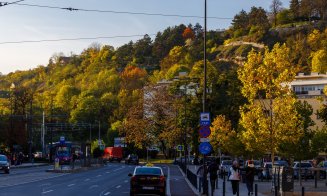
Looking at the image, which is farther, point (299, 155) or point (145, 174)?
point (299, 155)

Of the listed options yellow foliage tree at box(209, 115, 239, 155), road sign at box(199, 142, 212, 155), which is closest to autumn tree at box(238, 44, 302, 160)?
road sign at box(199, 142, 212, 155)

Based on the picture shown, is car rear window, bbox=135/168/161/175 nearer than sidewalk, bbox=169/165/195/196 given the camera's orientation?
Yes

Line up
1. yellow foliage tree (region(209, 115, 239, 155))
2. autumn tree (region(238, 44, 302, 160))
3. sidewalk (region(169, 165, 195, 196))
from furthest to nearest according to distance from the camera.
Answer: yellow foliage tree (region(209, 115, 239, 155)) < autumn tree (region(238, 44, 302, 160)) < sidewalk (region(169, 165, 195, 196))

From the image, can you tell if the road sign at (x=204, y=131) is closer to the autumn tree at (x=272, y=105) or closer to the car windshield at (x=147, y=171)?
the car windshield at (x=147, y=171)

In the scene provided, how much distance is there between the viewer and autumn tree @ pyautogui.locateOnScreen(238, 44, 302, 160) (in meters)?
43.5

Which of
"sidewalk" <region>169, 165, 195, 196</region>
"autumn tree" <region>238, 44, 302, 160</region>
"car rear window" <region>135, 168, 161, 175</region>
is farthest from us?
"autumn tree" <region>238, 44, 302, 160</region>

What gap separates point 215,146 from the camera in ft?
251

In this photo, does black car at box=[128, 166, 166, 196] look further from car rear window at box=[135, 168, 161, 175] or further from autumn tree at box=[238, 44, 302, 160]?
autumn tree at box=[238, 44, 302, 160]

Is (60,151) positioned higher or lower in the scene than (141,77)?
lower

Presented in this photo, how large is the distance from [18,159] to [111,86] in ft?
374

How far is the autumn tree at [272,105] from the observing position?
43.5 m

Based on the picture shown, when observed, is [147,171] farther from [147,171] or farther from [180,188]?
[180,188]

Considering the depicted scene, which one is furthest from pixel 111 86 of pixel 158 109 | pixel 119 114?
pixel 158 109

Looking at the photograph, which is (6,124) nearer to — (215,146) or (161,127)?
(161,127)
